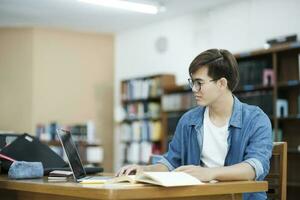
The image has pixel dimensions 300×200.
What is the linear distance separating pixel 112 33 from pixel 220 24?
103 inches

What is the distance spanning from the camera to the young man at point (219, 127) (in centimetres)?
225

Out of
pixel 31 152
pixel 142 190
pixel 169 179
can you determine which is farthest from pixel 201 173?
pixel 31 152

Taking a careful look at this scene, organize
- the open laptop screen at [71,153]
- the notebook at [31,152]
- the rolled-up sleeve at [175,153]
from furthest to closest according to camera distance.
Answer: the notebook at [31,152] < the rolled-up sleeve at [175,153] < the open laptop screen at [71,153]

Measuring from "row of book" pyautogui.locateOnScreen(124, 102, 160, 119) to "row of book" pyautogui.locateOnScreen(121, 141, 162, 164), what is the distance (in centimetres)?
44

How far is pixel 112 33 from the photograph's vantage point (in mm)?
9297

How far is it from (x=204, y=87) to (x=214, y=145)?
11.2 inches

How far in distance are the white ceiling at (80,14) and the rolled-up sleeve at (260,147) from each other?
4.89m

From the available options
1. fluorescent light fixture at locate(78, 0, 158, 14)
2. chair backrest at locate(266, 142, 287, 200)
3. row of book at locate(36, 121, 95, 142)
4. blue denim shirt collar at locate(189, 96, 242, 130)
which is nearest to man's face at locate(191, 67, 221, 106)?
blue denim shirt collar at locate(189, 96, 242, 130)

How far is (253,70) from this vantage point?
6340 mm

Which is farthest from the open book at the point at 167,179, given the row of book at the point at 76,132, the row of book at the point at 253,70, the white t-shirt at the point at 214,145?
the row of book at the point at 76,132

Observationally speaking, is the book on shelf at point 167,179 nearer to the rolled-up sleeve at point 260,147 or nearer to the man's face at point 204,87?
the rolled-up sleeve at point 260,147

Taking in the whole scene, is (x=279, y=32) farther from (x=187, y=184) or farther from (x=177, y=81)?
(x=187, y=184)

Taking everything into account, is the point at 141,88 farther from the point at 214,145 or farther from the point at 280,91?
the point at 214,145

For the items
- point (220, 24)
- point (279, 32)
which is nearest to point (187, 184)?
point (279, 32)
